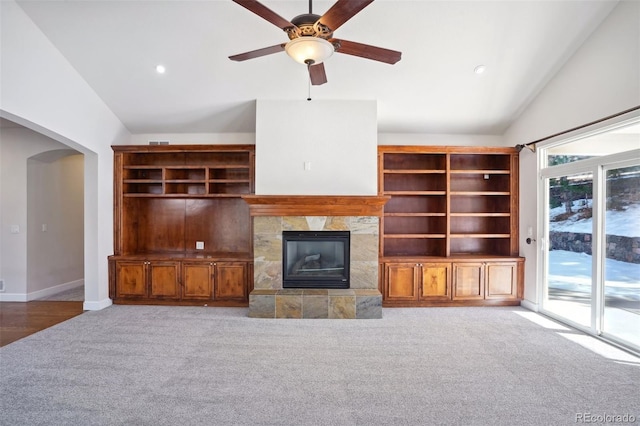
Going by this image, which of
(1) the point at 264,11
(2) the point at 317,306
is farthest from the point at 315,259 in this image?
(1) the point at 264,11

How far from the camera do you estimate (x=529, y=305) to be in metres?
4.46

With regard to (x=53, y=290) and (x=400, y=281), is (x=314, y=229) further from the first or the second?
(x=53, y=290)

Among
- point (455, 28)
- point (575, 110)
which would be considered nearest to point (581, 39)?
point (575, 110)

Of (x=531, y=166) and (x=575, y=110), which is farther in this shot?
(x=531, y=166)

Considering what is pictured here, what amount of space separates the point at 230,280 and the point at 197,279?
1.62ft

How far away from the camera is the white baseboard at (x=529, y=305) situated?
4.38m

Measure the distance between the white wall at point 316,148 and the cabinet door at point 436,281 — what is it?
142 centimetres

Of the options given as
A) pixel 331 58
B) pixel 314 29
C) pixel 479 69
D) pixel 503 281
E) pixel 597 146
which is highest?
pixel 331 58

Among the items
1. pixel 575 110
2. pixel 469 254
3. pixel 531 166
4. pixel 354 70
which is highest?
pixel 354 70

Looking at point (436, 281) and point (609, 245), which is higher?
point (609, 245)

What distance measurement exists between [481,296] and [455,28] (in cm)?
359

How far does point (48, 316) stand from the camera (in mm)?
4168

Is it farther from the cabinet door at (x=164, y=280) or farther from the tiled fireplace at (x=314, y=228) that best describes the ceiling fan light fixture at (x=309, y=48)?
the cabinet door at (x=164, y=280)

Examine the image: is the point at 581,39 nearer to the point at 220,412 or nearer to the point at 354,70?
the point at 354,70
